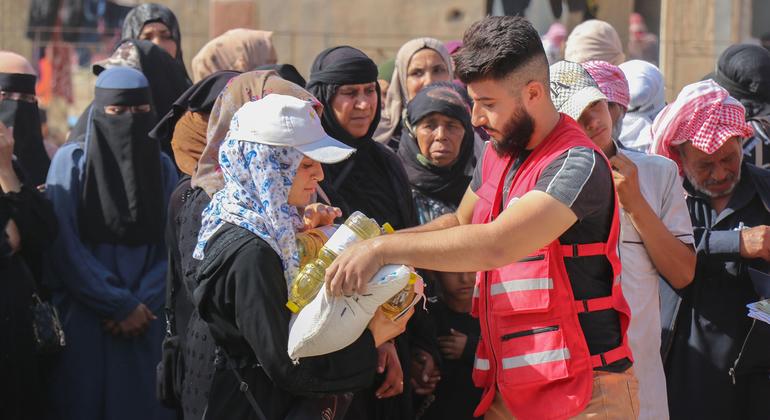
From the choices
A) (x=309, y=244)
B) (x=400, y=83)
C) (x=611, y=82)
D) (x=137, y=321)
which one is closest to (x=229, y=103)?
(x=309, y=244)

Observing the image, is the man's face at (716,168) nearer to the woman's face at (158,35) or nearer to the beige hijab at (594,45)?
the beige hijab at (594,45)

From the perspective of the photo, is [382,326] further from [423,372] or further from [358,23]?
[358,23]

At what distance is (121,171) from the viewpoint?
5.41 metres

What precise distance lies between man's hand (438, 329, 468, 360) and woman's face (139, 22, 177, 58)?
3349mm

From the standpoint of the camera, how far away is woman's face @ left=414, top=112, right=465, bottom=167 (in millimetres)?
4840

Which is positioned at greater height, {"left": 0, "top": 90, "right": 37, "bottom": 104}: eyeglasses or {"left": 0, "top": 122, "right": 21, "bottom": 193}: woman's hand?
{"left": 0, "top": 90, "right": 37, "bottom": 104}: eyeglasses

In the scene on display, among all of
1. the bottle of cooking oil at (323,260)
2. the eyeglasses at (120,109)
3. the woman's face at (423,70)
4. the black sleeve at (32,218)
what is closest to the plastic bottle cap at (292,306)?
the bottle of cooking oil at (323,260)

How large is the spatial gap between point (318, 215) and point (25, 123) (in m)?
2.92

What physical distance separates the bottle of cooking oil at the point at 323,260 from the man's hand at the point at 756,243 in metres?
1.71

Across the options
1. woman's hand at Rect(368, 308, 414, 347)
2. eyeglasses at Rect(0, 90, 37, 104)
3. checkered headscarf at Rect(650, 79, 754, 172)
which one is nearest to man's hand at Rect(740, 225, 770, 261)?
checkered headscarf at Rect(650, 79, 754, 172)

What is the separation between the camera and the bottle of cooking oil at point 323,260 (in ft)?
10.2

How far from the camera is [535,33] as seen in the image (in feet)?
10.5

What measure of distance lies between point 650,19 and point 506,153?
949 cm

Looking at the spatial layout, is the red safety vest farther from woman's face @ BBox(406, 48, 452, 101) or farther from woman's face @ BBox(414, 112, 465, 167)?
woman's face @ BBox(406, 48, 452, 101)
